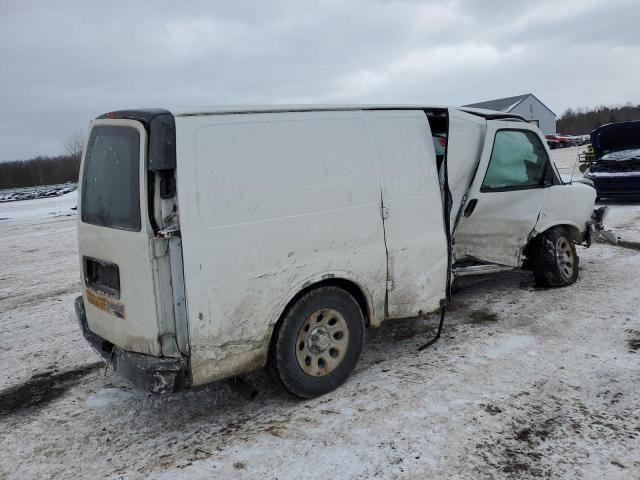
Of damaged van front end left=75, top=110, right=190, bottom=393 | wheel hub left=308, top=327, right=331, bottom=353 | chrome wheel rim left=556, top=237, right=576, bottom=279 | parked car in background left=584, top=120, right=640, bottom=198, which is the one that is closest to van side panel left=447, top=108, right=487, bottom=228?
chrome wheel rim left=556, top=237, right=576, bottom=279

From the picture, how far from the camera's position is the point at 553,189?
5.84 meters

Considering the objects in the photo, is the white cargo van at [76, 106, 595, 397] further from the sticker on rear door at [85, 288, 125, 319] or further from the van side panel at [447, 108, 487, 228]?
the van side panel at [447, 108, 487, 228]

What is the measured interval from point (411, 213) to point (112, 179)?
2276 mm

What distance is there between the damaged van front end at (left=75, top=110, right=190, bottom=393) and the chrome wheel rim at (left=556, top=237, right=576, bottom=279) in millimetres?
4590

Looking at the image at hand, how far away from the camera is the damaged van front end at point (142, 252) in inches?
123

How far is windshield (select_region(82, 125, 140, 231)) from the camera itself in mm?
3229

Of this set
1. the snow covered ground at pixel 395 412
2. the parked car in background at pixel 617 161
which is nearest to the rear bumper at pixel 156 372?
the snow covered ground at pixel 395 412

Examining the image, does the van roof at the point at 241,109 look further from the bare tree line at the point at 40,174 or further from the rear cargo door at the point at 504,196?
the bare tree line at the point at 40,174

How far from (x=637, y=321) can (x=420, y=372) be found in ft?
7.58

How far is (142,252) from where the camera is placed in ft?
10.3

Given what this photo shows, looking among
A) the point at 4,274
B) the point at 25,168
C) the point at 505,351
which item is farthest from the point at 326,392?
the point at 25,168

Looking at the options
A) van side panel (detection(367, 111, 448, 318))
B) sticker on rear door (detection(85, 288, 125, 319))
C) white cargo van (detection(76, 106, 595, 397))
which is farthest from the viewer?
van side panel (detection(367, 111, 448, 318))

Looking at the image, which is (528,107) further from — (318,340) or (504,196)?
(318,340)

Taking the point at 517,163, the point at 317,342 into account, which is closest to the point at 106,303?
the point at 317,342
